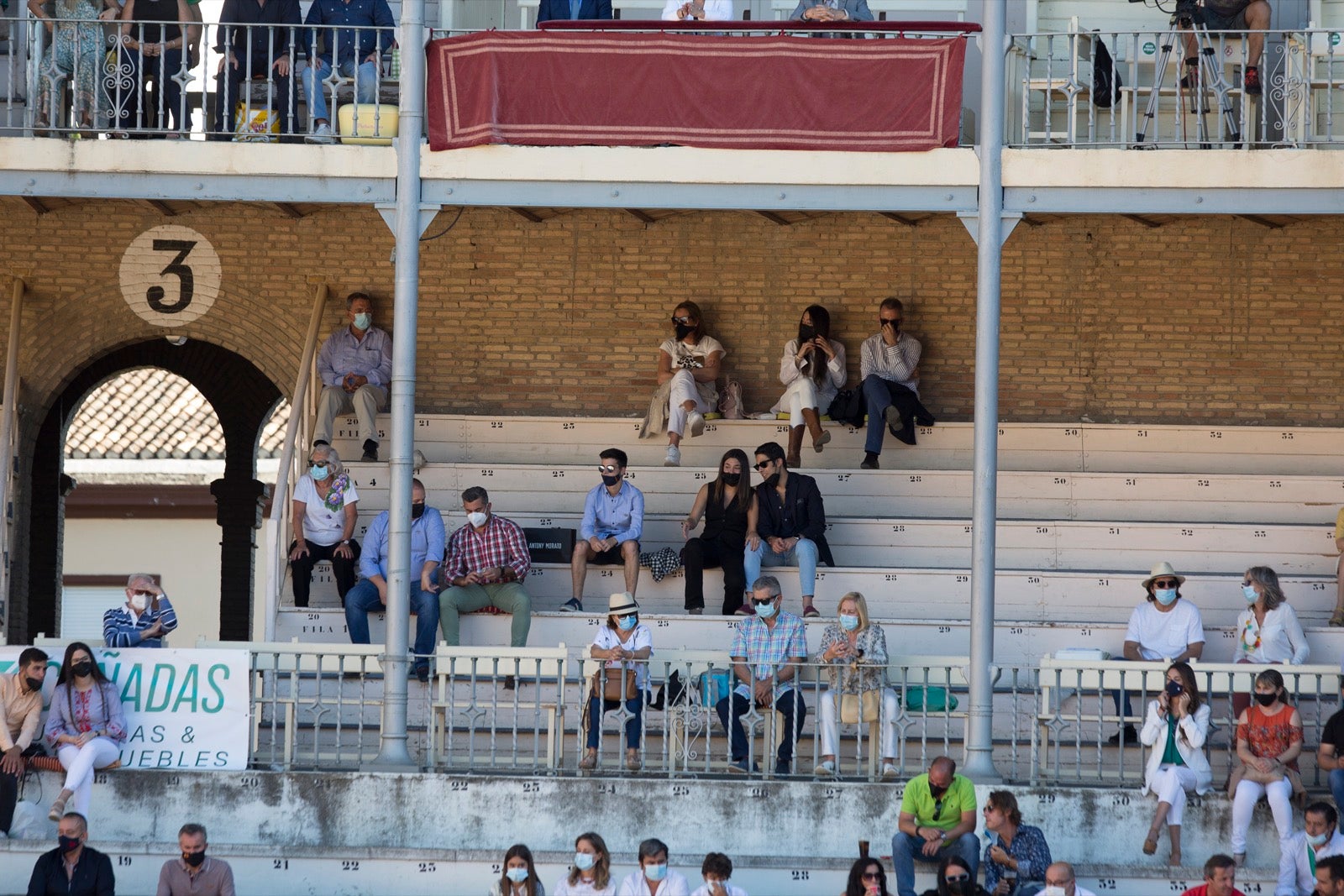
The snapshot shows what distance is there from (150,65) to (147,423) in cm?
1513

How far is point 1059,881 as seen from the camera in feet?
33.2

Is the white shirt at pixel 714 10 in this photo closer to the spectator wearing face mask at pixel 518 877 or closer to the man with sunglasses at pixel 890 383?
the man with sunglasses at pixel 890 383

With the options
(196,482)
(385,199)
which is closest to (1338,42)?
(385,199)

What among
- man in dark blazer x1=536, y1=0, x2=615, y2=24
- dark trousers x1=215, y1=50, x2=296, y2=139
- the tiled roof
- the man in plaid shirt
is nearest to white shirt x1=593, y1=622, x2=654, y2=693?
the man in plaid shirt

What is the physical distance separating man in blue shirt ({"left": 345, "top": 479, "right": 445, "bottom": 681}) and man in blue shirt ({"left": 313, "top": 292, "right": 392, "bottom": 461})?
2172 mm

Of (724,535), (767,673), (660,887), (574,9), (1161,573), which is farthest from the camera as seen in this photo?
(574,9)

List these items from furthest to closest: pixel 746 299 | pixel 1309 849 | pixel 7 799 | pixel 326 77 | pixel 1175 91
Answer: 1. pixel 746 299
2. pixel 1175 91
3. pixel 326 77
4. pixel 7 799
5. pixel 1309 849

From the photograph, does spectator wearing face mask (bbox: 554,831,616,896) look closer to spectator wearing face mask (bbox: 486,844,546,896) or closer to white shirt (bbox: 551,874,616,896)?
white shirt (bbox: 551,874,616,896)

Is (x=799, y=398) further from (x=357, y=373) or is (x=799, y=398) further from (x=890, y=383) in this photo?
(x=357, y=373)

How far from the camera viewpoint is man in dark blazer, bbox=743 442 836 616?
13719 millimetres

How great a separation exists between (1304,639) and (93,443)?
20450 millimetres

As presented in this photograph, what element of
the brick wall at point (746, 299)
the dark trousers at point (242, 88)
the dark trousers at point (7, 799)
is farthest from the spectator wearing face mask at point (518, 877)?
the brick wall at point (746, 299)

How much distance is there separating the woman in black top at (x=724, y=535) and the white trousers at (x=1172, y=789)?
356 centimetres

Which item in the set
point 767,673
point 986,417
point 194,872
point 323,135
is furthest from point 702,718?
point 323,135
